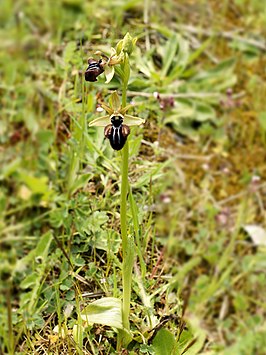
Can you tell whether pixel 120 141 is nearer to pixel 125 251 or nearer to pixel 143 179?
pixel 125 251

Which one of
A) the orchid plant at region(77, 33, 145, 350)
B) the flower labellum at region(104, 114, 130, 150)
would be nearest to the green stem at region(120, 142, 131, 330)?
the orchid plant at region(77, 33, 145, 350)

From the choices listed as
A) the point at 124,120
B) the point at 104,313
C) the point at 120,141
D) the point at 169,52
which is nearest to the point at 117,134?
the point at 120,141

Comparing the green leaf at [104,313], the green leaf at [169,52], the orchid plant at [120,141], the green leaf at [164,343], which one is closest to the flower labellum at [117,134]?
the orchid plant at [120,141]

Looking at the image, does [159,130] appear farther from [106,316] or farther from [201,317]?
[106,316]

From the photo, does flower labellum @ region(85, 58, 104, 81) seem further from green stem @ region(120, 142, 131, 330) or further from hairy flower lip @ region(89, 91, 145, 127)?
green stem @ region(120, 142, 131, 330)

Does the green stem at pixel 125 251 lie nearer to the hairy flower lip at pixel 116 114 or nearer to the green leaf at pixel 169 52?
the hairy flower lip at pixel 116 114

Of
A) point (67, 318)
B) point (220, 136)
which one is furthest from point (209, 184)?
point (67, 318)
